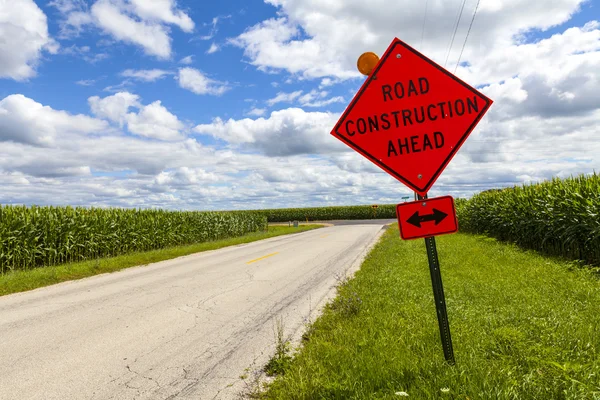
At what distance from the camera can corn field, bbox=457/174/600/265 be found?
9477mm

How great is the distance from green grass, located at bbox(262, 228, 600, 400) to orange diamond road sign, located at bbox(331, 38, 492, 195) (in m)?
1.63

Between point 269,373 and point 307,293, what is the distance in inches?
148

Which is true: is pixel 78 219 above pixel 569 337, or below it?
above

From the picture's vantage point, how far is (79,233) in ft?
47.9

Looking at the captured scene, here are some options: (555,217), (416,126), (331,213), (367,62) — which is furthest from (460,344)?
(331,213)

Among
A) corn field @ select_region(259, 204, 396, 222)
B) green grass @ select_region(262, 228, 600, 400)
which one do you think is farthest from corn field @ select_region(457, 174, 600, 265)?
corn field @ select_region(259, 204, 396, 222)

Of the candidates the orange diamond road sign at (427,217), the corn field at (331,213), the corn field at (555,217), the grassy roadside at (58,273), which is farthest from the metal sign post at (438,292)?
the corn field at (331,213)

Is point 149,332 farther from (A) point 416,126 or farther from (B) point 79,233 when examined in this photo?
(B) point 79,233

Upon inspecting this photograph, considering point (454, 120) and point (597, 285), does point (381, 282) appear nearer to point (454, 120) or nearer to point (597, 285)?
point (597, 285)

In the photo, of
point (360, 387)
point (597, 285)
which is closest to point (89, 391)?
point (360, 387)

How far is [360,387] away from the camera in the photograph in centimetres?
312

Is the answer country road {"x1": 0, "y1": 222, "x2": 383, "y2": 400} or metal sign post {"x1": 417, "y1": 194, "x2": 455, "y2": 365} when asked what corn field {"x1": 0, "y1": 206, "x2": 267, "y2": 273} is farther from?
metal sign post {"x1": 417, "y1": 194, "x2": 455, "y2": 365}

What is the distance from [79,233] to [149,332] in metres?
11.4

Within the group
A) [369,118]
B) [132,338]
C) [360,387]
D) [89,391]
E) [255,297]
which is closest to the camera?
[360,387]
